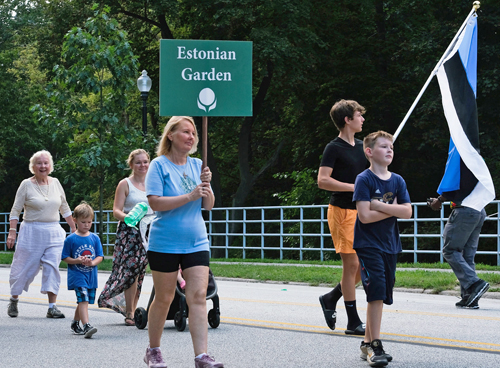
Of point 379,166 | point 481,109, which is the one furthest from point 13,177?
point 379,166

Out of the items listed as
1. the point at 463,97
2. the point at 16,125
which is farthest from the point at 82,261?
the point at 16,125

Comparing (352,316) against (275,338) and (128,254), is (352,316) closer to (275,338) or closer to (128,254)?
(275,338)

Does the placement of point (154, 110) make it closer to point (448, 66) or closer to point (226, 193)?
point (226, 193)

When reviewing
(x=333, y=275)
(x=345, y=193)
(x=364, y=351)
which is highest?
(x=345, y=193)

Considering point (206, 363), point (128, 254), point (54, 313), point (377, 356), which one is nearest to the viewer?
point (206, 363)

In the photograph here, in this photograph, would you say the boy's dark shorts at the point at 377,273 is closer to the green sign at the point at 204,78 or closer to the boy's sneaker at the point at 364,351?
the boy's sneaker at the point at 364,351

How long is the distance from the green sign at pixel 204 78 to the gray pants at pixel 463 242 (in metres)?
4.40

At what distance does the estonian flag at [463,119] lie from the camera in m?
10.6

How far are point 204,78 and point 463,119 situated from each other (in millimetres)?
5190

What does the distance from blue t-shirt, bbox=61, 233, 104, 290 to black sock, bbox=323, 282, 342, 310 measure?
2.43 metres

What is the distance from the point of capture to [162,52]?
6871 millimetres

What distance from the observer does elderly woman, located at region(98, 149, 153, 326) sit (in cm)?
930

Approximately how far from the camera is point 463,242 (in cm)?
1038

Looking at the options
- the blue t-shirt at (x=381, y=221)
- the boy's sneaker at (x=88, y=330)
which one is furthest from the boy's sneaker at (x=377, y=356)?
the boy's sneaker at (x=88, y=330)
